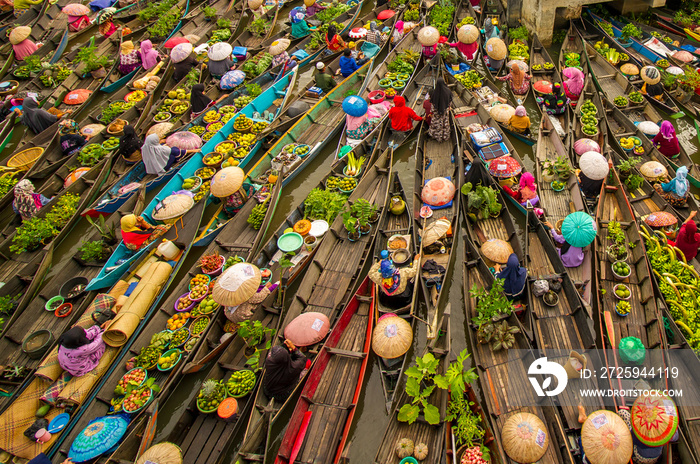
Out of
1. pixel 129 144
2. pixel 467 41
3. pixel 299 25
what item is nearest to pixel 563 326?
pixel 467 41

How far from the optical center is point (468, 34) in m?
17.8

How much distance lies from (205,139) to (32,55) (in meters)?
13.2

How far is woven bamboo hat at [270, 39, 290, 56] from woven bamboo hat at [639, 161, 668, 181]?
15.7 metres

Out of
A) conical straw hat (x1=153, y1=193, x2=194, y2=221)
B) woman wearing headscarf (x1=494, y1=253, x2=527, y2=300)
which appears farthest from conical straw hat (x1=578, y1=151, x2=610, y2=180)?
conical straw hat (x1=153, y1=193, x2=194, y2=221)

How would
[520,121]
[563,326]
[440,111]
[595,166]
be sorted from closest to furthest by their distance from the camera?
[563,326] → [595,166] → [440,111] → [520,121]

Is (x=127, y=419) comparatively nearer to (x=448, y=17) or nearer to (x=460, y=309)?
(x=460, y=309)

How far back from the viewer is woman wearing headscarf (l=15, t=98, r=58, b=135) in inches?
672

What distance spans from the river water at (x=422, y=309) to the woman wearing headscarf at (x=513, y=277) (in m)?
1.42

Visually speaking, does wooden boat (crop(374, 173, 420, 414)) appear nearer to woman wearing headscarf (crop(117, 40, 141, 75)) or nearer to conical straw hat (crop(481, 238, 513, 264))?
conical straw hat (crop(481, 238, 513, 264))

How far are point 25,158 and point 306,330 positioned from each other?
14302 millimetres

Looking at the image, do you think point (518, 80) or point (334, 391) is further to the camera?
point (518, 80)

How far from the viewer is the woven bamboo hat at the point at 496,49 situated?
1780 cm

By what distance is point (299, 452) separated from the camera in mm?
8398

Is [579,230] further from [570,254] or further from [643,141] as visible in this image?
[643,141]
